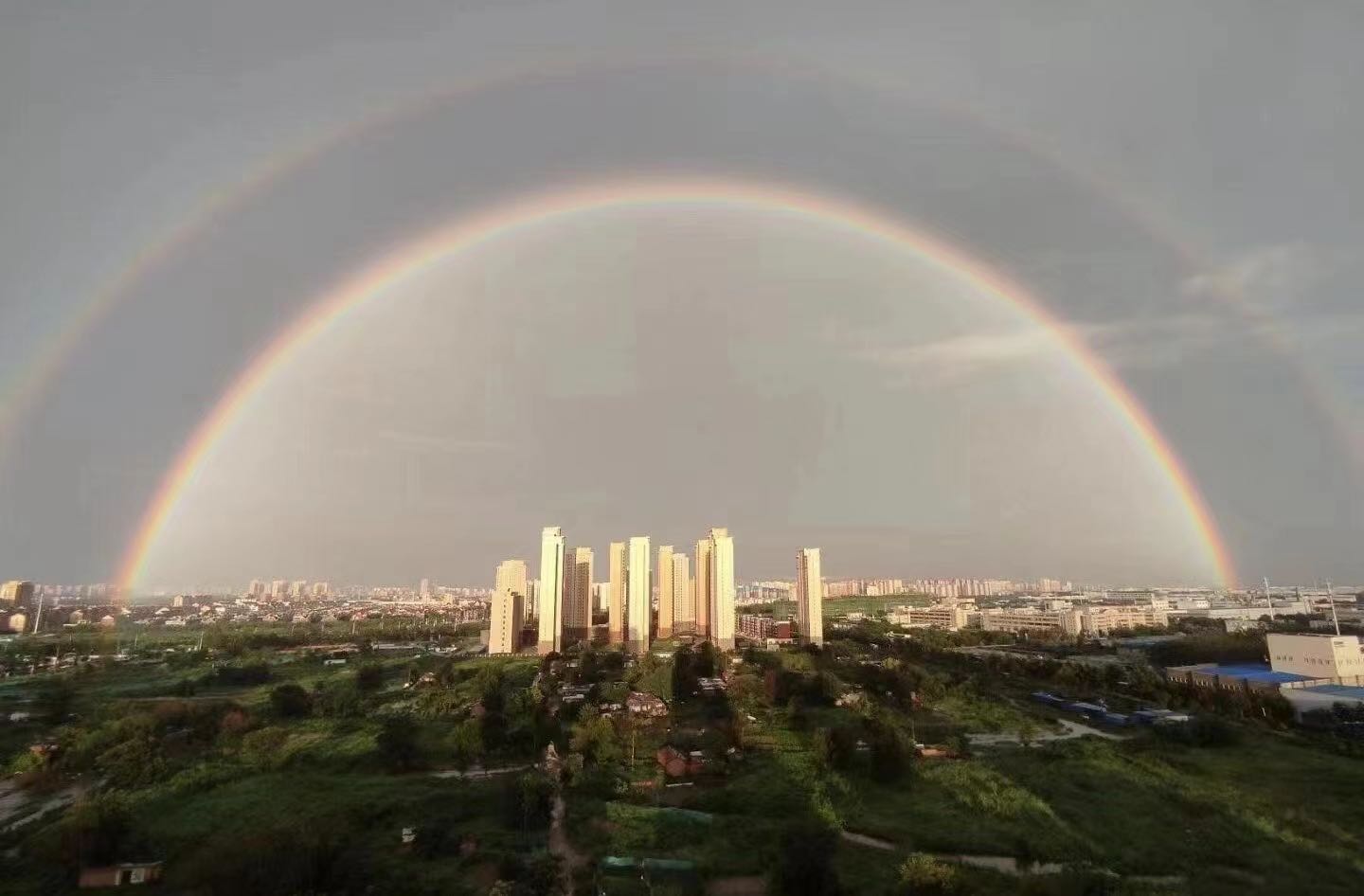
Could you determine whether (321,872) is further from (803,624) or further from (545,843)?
(803,624)

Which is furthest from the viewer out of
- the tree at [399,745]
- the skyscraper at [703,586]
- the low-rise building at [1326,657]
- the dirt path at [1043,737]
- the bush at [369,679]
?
the skyscraper at [703,586]

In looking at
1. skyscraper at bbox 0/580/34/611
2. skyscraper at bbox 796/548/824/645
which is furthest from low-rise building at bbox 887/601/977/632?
skyscraper at bbox 0/580/34/611

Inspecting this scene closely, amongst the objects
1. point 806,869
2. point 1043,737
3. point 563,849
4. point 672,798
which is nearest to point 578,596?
point 1043,737

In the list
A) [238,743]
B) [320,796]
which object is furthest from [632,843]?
[238,743]

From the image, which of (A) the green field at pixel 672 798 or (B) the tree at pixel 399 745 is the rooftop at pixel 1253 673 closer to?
(A) the green field at pixel 672 798

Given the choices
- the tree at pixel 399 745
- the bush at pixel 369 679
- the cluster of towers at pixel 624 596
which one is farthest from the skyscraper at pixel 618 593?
the tree at pixel 399 745

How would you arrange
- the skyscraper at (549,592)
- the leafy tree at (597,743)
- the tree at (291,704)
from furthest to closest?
1. the skyscraper at (549,592)
2. the tree at (291,704)
3. the leafy tree at (597,743)
